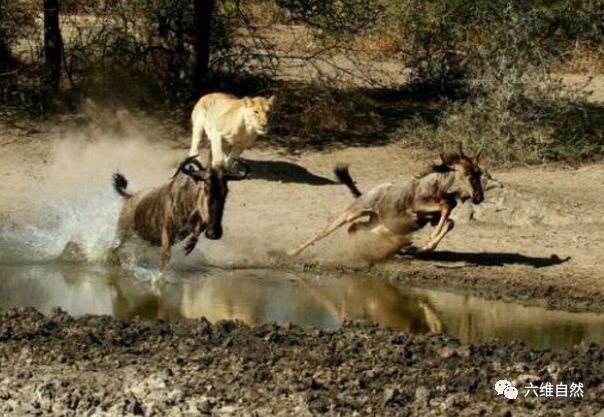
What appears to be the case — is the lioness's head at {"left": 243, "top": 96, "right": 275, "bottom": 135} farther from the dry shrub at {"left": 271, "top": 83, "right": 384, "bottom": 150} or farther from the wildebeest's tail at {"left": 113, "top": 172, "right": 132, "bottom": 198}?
the wildebeest's tail at {"left": 113, "top": 172, "right": 132, "bottom": 198}

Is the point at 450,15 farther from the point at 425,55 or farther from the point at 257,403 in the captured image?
the point at 257,403

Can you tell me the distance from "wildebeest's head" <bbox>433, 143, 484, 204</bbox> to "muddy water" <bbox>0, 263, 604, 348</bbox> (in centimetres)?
134

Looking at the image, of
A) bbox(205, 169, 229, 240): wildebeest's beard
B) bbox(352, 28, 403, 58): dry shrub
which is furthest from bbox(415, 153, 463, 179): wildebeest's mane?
bbox(352, 28, 403, 58): dry shrub

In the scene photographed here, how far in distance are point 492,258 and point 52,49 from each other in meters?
8.96

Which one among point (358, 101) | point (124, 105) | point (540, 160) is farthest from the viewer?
point (358, 101)

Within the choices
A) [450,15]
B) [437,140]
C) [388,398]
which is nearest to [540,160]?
[437,140]

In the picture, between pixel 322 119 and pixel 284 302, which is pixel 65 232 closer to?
pixel 284 302

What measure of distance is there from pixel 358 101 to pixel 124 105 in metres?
4.00

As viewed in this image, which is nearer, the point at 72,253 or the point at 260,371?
the point at 260,371

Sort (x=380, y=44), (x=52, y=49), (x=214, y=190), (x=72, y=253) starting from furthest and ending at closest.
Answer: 1. (x=380, y=44)
2. (x=52, y=49)
3. (x=72, y=253)
4. (x=214, y=190)

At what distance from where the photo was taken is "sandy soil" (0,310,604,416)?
9.07 metres

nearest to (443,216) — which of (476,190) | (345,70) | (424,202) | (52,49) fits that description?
(424,202)

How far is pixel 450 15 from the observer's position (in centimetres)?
2262

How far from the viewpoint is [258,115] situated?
18016mm
